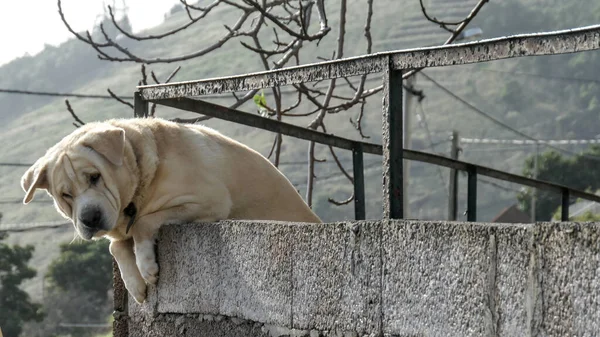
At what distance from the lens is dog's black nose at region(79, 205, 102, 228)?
5.21 m

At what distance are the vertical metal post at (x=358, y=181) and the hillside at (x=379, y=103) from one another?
6019 cm

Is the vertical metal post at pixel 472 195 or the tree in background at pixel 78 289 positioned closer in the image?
the vertical metal post at pixel 472 195

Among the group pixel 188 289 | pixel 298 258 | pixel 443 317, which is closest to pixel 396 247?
pixel 443 317

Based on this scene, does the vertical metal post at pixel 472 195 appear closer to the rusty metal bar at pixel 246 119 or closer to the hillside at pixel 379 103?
the rusty metal bar at pixel 246 119

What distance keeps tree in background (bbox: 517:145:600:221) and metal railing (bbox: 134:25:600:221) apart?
111 feet

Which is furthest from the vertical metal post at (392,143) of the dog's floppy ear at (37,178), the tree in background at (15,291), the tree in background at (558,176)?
the tree in background at (558,176)

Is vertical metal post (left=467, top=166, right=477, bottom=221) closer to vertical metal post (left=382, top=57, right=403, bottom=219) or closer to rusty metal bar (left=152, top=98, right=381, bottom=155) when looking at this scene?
rusty metal bar (left=152, top=98, right=381, bottom=155)

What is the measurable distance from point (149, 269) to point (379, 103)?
66.8 metres

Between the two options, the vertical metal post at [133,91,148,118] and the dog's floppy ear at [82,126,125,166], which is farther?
the vertical metal post at [133,91,148,118]

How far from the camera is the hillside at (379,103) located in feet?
252

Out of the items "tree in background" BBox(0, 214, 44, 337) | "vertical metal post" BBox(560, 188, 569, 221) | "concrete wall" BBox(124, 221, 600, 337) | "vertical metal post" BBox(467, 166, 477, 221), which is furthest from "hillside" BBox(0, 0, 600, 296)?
"concrete wall" BBox(124, 221, 600, 337)

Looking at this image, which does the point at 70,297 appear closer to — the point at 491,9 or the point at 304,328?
the point at 304,328

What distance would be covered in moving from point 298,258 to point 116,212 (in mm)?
1566

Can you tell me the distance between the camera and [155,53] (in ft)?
342
